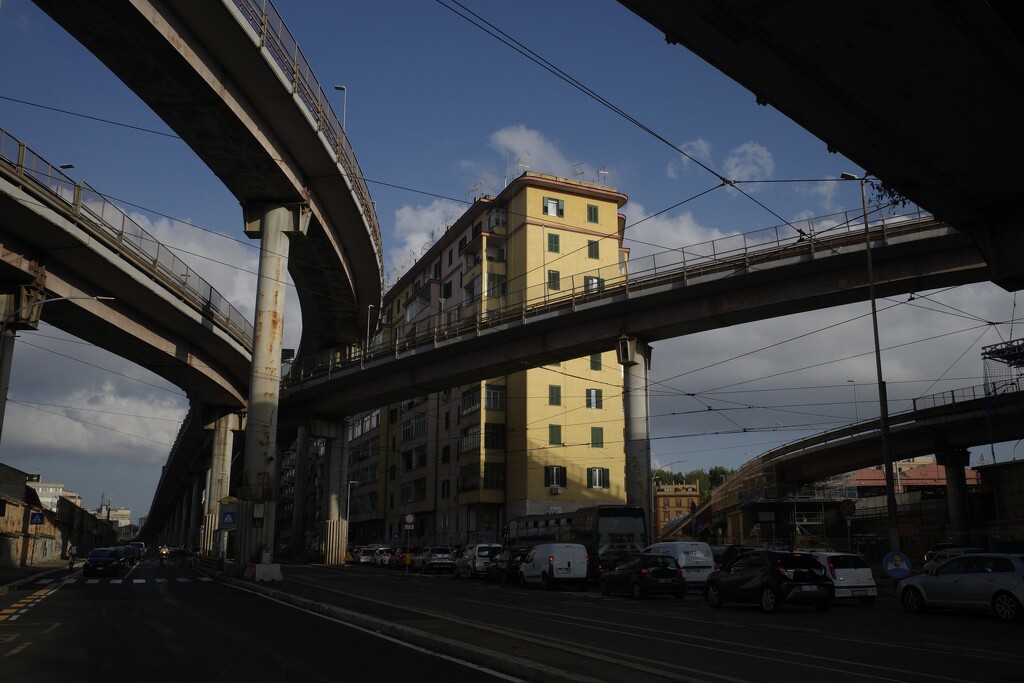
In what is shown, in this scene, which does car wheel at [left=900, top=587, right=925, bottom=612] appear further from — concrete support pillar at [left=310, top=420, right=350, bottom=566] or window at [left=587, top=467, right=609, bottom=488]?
concrete support pillar at [left=310, top=420, right=350, bottom=566]

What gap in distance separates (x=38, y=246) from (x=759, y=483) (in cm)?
5689

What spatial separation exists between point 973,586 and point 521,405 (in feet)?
152

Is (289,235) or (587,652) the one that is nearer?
(587,652)

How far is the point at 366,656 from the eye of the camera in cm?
1074

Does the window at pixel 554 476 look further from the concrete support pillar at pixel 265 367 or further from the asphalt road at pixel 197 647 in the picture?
the asphalt road at pixel 197 647

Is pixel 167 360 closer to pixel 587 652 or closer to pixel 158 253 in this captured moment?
pixel 158 253

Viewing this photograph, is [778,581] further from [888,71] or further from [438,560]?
[438,560]

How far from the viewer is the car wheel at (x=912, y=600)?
19.2 meters

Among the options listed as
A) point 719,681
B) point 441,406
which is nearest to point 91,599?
point 719,681

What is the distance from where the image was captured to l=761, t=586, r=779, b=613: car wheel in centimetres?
1909

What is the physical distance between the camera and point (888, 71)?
1196 cm

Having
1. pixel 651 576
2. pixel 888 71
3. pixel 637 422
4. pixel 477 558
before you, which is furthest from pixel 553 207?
pixel 888 71

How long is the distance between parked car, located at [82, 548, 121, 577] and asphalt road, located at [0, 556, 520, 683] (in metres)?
18.0

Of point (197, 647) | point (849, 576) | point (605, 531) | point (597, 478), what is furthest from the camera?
point (597, 478)
